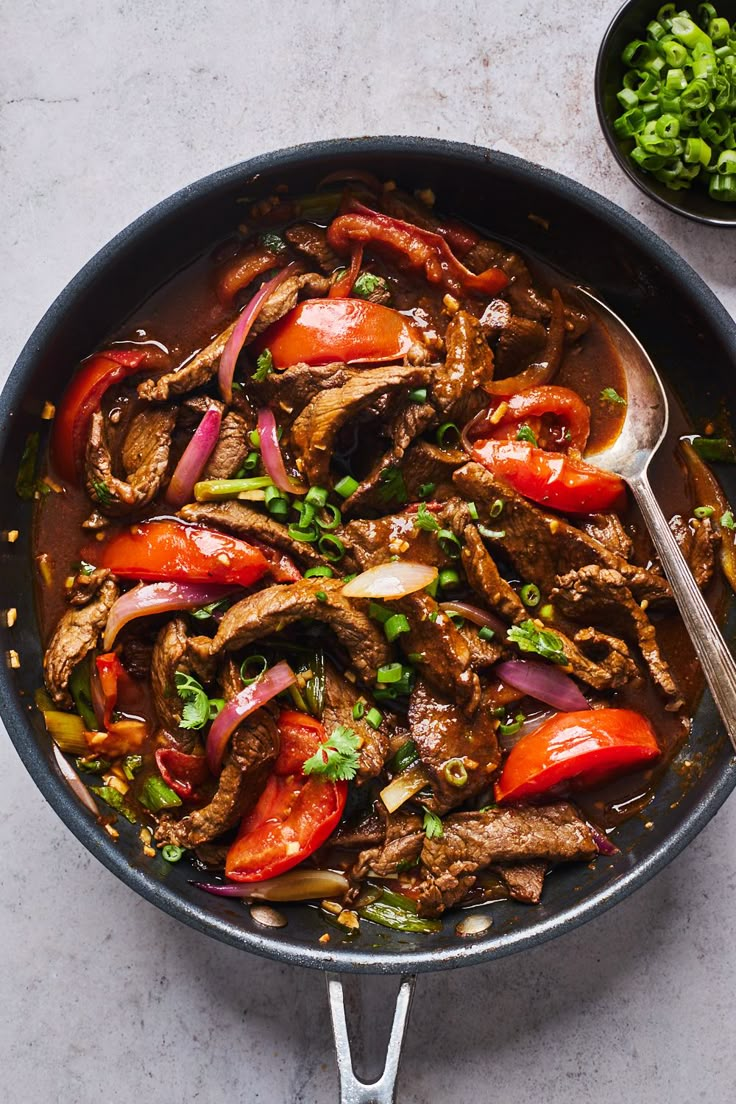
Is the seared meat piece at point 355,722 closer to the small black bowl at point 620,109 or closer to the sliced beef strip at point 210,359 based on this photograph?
the sliced beef strip at point 210,359

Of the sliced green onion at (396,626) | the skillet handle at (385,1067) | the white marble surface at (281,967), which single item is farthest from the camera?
the white marble surface at (281,967)

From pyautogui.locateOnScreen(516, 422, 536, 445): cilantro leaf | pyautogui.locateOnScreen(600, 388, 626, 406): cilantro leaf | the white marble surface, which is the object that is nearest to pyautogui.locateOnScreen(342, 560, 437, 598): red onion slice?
pyautogui.locateOnScreen(516, 422, 536, 445): cilantro leaf

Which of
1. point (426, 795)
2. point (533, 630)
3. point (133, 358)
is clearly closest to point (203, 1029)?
point (426, 795)

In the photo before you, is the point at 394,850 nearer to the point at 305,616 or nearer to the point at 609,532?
the point at 305,616

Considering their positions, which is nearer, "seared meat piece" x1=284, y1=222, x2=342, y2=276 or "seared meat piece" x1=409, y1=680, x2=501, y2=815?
"seared meat piece" x1=409, y1=680, x2=501, y2=815

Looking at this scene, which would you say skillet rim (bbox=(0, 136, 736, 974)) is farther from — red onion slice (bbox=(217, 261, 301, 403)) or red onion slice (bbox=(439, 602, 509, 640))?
red onion slice (bbox=(439, 602, 509, 640))

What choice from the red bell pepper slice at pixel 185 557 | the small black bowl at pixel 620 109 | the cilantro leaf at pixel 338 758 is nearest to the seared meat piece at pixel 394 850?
the cilantro leaf at pixel 338 758
